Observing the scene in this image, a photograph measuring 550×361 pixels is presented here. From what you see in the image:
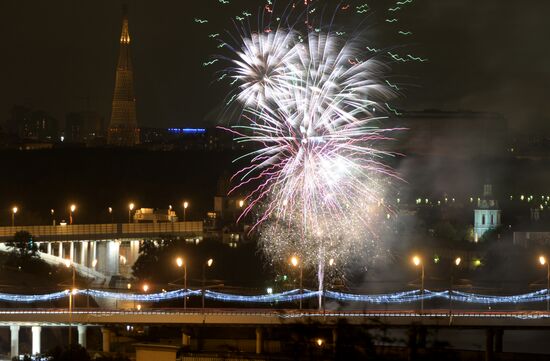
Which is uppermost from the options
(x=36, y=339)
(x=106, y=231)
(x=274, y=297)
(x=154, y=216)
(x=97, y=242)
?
(x=154, y=216)

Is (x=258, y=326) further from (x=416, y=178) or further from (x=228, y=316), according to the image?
(x=416, y=178)

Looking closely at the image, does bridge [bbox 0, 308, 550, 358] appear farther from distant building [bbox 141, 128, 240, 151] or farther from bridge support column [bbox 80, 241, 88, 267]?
distant building [bbox 141, 128, 240, 151]

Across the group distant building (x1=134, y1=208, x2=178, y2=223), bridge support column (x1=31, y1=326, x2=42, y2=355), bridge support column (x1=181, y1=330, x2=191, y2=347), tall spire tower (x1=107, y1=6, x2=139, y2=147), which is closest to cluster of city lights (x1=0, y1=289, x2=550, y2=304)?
bridge support column (x1=31, y1=326, x2=42, y2=355)

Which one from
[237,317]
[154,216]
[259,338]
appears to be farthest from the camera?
[154,216]

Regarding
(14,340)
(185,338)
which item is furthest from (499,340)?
(14,340)

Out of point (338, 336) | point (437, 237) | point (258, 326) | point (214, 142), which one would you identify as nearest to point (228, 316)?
point (258, 326)

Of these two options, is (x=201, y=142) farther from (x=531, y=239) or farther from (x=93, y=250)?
(x=93, y=250)

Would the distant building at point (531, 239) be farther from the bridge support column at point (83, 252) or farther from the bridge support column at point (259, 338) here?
the bridge support column at point (259, 338)
